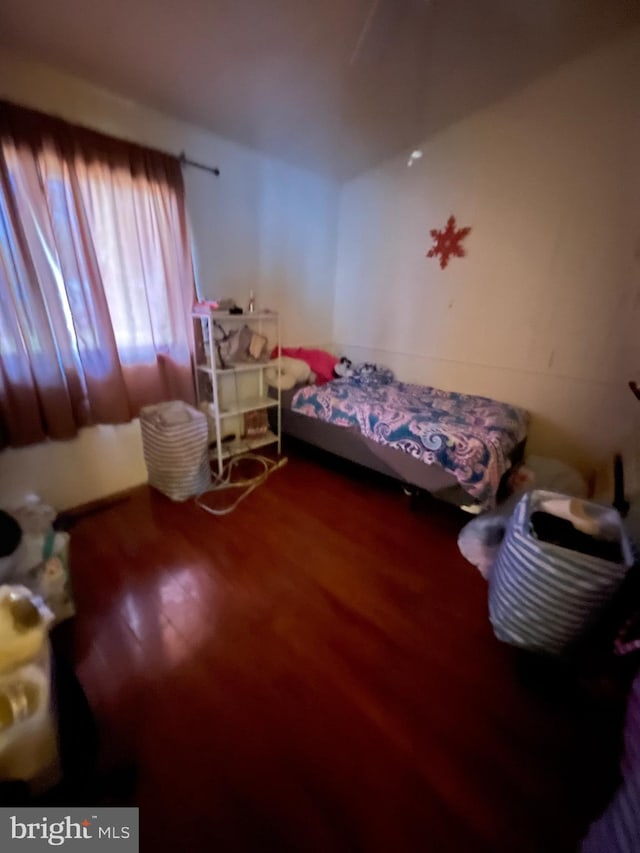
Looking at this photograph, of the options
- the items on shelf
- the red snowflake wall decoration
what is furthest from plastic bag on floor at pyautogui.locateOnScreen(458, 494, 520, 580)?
the red snowflake wall decoration

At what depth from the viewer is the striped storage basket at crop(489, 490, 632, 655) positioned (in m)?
1.12

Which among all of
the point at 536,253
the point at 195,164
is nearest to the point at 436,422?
the point at 536,253

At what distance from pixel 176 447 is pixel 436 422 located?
5.22 feet

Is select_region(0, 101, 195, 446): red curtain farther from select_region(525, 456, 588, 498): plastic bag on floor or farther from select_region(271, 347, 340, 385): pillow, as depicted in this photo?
select_region(525, 456, 588, 498): plastic bag on floor

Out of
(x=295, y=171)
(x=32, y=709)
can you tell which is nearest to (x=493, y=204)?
(x=295, y=171)

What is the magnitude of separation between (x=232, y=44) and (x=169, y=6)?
31cm

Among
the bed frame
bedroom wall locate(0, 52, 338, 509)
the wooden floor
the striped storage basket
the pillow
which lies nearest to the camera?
the wooden floor

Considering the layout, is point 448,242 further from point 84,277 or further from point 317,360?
point 84,277

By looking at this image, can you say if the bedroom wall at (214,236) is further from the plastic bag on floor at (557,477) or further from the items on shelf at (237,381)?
the plastic bag on floor at (557,477)

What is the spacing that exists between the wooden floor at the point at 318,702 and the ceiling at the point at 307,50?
233 cm

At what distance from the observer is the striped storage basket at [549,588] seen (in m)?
1.12

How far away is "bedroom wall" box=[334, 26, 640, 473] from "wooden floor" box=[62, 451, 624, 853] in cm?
145

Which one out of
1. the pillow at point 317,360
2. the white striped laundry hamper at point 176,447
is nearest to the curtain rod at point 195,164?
the pillow at point 317,360

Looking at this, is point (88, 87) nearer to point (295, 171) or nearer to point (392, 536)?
point (295, 171)
